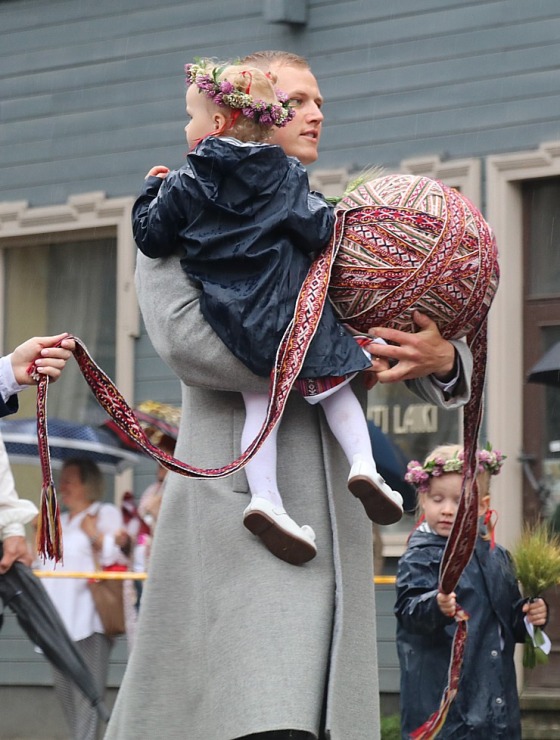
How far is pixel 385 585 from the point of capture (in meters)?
10.4

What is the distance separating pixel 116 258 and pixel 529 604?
5.99m

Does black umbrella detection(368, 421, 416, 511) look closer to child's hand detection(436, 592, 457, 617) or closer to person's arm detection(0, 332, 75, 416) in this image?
child's hand detection(436, 592, 457, 617)

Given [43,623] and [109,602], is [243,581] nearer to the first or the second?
[43,623]

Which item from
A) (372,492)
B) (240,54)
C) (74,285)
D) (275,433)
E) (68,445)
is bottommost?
(372,492)

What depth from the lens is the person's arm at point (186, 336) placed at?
4355mm

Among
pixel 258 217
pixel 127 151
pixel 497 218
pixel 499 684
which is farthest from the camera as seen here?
pixel 127 151

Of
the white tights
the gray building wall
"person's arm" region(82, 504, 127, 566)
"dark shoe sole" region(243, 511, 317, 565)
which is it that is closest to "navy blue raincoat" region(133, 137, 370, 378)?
the white tights

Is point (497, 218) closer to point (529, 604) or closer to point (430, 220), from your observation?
point (529, 604)

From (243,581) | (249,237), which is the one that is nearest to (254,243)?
(249,237)

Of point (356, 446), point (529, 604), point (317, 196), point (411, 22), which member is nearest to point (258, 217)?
point (317, 196)

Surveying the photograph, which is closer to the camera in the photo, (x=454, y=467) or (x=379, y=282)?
(x=379, y=282)

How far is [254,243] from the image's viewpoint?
4.30 metres

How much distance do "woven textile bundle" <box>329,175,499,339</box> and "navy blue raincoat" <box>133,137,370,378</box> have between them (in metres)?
0.07

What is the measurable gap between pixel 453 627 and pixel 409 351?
2.84 m
